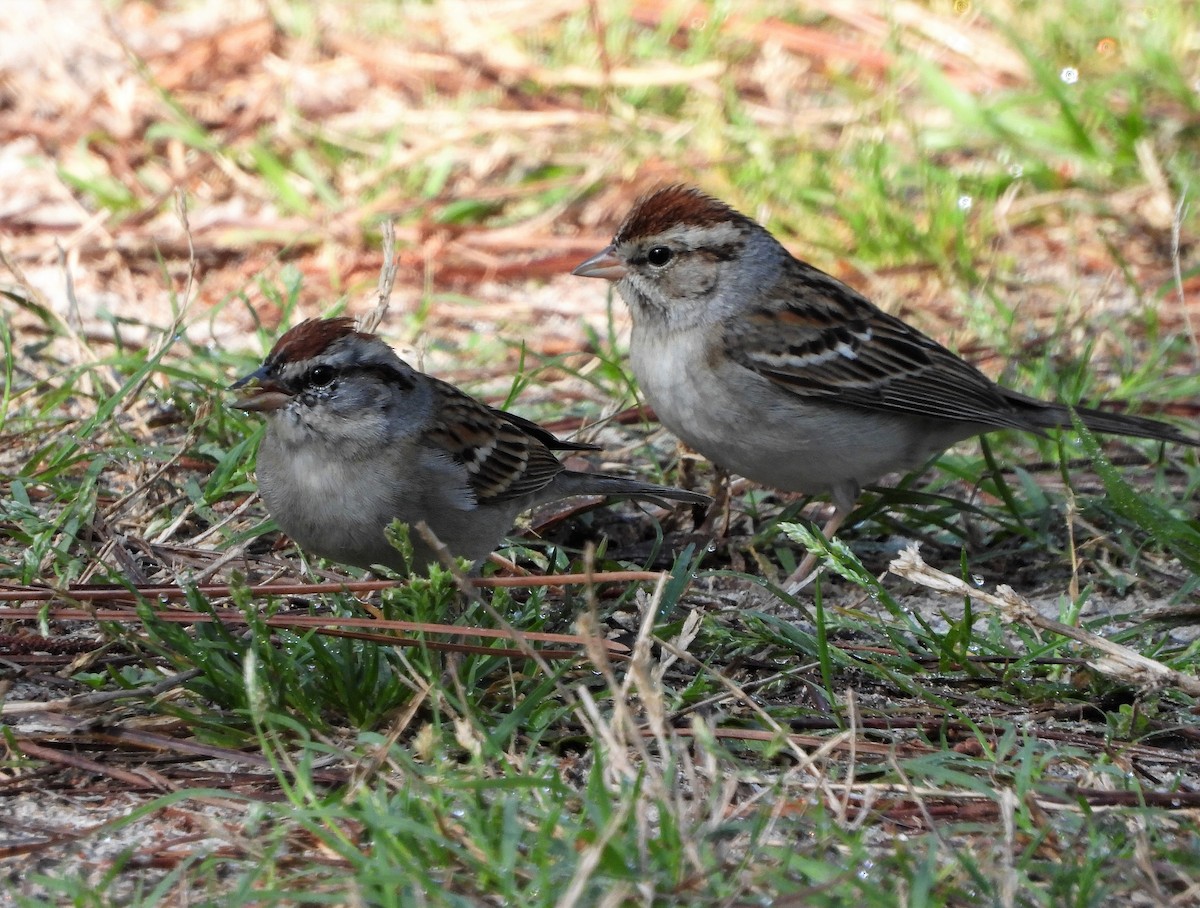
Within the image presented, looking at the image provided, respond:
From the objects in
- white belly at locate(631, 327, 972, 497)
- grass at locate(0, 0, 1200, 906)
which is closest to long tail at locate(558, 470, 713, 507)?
grass at locate(0, 0, 1200, 906)

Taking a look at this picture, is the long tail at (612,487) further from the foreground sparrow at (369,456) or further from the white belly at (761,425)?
the white belly at (761,425)

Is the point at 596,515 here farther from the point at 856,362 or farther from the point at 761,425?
the point at 856,362

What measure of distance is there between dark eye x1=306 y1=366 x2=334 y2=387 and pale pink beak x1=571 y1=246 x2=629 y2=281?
4.52 feet

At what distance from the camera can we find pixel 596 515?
4715 mm

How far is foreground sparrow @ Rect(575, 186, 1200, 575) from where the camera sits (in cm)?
468

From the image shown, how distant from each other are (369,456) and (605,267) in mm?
1553

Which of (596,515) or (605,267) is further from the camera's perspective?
(605,267)

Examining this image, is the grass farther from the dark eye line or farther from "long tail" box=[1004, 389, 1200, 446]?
the dark eye line

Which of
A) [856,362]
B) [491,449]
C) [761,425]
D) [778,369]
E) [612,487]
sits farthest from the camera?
[856,362]

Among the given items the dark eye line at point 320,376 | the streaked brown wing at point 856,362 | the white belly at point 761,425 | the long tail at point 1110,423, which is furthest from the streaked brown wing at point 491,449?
the long tail at point 1110,423

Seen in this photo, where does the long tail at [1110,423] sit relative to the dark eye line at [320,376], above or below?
below

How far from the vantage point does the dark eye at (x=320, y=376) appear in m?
3.76

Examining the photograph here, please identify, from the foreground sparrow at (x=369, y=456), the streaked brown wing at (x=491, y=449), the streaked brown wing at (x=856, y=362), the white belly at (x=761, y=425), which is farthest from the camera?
the streaked brown wing at (x=856, y=362)

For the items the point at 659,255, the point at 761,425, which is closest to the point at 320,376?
the point at 761,425
